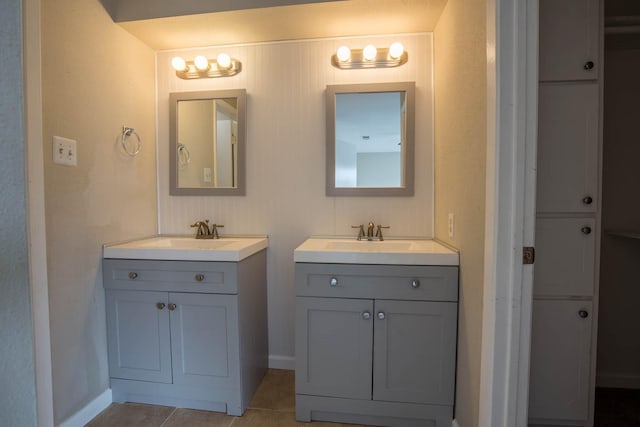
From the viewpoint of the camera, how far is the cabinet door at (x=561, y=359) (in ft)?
4.21

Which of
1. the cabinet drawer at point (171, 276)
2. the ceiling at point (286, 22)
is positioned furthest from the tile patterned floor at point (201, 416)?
the ceiling at point (286, 22)

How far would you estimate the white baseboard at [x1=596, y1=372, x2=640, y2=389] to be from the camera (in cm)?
168

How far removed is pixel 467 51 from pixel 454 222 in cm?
75

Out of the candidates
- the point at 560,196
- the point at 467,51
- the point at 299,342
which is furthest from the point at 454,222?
the point at 299,342

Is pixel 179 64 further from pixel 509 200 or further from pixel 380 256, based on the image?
pixel 509 200

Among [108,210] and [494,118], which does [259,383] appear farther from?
[494,118]

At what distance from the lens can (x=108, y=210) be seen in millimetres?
1637

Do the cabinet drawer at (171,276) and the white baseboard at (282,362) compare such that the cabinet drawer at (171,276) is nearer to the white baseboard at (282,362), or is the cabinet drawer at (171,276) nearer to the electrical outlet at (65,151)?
the electrical outlet at (65,151)

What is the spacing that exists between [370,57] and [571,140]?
1108 mm

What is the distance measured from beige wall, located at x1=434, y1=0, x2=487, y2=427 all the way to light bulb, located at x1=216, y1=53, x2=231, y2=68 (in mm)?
1270

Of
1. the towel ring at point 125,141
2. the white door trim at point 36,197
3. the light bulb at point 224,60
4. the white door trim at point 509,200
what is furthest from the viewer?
the light bulb at point 224,60

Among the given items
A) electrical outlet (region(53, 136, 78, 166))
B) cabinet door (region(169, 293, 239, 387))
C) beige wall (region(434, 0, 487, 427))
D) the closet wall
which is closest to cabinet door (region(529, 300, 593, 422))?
beige wall (region(434, 0, 487, 427))

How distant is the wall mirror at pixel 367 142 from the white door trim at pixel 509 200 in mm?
831

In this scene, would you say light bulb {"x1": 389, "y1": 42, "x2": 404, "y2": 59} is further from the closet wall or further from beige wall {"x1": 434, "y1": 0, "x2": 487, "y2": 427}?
the closet wall
